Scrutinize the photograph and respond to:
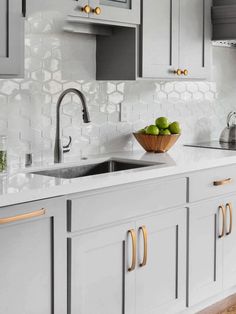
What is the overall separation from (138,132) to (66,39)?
0.75 m

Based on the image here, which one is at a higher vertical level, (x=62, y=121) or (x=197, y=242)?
(x=62, y=121)

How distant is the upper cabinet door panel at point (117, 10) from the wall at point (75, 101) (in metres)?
0.28

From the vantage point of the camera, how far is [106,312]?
2865mm

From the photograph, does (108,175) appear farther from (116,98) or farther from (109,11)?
(116,98)

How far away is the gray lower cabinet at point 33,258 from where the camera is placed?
2.39m

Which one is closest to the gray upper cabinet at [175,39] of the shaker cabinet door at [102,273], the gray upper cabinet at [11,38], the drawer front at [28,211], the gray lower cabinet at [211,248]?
the gray lower cabinet at [211,248]

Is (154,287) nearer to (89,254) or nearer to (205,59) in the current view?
(89,254)

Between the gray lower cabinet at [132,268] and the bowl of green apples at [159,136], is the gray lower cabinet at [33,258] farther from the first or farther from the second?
the bowl of green apples at [159,136]

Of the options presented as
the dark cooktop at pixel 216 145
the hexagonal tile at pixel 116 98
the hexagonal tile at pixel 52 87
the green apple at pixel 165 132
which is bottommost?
the dark cooktop at pixel 216 145

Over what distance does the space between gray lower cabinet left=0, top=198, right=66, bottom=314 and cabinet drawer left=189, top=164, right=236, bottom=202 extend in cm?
98

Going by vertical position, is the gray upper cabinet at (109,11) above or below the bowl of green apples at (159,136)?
above

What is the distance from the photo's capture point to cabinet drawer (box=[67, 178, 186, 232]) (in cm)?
267

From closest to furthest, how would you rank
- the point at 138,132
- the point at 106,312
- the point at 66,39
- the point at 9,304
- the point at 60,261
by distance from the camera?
the point at 9,304, the point at 60,261, the point at 106,312, the point at 66,39, the point at 138,132

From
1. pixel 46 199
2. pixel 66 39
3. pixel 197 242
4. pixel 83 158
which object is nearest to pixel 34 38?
pixel 66 39
